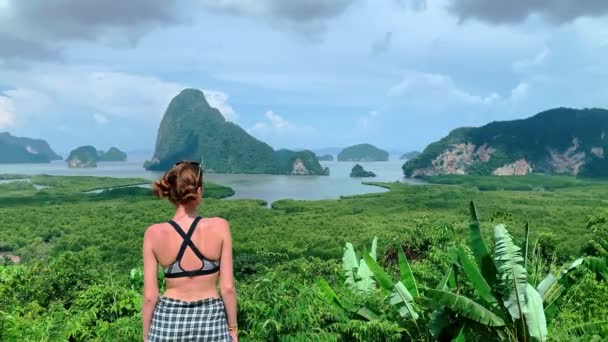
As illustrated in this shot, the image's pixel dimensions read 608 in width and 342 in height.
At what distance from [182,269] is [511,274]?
110 inches

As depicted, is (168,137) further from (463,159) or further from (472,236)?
(472,236)

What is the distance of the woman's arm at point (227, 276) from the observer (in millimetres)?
2275

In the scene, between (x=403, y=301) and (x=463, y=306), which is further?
(x=403, y=301)

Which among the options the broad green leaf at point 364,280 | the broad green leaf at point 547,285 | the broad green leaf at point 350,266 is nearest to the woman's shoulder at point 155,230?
the broad green leaf at point 547,285

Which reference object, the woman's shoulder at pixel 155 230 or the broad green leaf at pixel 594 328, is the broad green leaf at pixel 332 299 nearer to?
the broad green leaf at pixel 594 328

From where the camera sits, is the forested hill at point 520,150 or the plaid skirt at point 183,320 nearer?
the plaid skirt at point 183,320

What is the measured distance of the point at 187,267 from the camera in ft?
7.47

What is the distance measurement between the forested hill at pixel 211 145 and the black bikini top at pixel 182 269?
11576 cm

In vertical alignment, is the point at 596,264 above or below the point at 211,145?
below

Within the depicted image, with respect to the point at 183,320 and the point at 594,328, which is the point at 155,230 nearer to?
the point at 183,320

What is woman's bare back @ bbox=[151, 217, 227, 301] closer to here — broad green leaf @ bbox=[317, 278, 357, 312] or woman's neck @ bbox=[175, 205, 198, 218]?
woman's neck @ bbox=[175, 205, 198, 218]

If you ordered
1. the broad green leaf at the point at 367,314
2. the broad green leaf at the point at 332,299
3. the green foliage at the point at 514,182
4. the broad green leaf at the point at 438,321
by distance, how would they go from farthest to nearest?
the green foliage at the point at 514,182
the broad green leaf at the point at 332,299
the broad green leaf at the point at 367,314
the broad green leaf at the point at 438,321

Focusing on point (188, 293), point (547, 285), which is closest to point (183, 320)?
point (188, 293)

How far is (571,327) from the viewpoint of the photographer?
4199mm
